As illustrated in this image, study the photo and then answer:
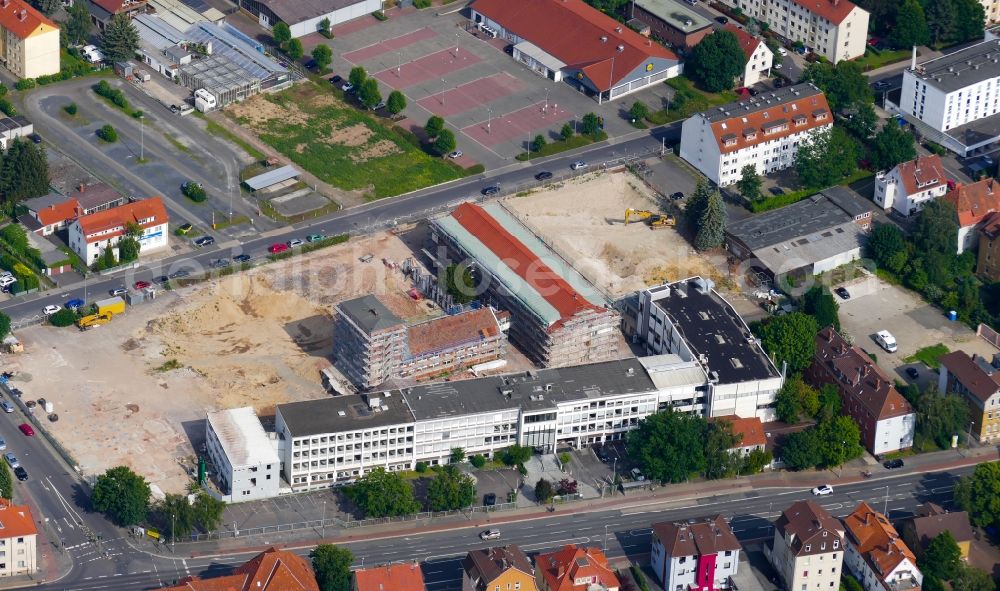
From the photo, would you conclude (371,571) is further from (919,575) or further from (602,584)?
(919,575)

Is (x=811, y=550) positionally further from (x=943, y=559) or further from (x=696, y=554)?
(x=943, y=559)

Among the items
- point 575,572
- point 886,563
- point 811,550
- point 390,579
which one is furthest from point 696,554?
point 390,579

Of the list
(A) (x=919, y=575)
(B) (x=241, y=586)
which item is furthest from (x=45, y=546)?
(A) (x=919, y=575)

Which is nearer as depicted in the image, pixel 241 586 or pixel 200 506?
pixel 241 586

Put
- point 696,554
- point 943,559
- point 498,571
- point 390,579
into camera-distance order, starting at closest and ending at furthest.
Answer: point 498,571, point 390,579, point 696,554, point 943,559

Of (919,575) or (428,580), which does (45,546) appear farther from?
(919,575)

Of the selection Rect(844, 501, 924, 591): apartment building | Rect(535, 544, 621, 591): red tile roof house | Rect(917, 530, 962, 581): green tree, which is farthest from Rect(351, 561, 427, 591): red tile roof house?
Rect(917, 530, 962, 581): green tree
